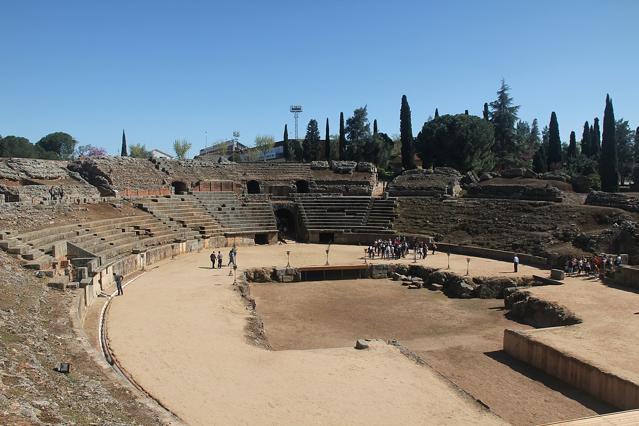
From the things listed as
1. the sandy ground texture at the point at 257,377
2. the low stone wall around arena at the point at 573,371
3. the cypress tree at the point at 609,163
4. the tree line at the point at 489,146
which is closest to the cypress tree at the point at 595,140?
the tree line at the point at 489,146

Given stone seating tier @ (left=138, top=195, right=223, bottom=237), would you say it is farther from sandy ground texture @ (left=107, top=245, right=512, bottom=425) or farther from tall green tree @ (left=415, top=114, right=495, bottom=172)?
tall green tree @ (left=415, top=114, right=495, bottom=172)

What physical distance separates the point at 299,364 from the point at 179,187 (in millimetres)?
32578

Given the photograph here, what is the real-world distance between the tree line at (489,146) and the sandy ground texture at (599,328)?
2371 cm

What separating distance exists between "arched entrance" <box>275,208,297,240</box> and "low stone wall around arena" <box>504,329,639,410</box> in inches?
1019

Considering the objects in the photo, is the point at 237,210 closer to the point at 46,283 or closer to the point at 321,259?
the point at 321,259

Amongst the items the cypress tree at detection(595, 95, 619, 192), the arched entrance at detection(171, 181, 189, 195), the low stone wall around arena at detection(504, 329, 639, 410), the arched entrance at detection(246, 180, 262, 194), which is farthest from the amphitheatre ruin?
the arched entrance at detection(246, 180, 262, 194)

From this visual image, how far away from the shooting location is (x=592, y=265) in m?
23.7

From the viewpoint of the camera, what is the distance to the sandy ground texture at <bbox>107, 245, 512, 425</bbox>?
31.6 feet

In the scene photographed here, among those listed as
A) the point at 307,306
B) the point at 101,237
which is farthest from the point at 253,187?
the point at 307,306

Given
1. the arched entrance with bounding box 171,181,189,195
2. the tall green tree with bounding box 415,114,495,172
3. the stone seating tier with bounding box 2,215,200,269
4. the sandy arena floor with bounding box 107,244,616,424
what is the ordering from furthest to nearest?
the tall green tree with bounding box 415,114,495,172 → the arched entrance with bounding box 171,181,189,195 → the stone seating tier with bounding box 2,215,200,269 → the sandy arena floor with bounding box 107,244,616,424

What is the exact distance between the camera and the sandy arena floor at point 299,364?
9797mm

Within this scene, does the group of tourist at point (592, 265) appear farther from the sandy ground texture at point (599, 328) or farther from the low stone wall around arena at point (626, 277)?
the sandy ground texture at point (599, 328)

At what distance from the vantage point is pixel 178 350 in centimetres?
1296

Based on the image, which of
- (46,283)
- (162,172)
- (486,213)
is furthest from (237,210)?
(46,283)
